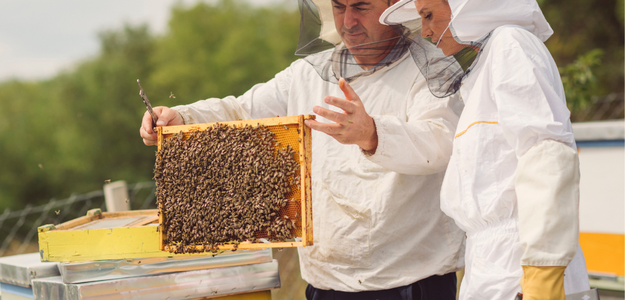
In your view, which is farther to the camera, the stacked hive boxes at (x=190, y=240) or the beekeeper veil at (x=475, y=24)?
the stacked hive boxes at (x=190, y=240)

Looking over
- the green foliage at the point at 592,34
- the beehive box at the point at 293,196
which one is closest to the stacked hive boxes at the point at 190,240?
the beehive box at the point at 293,196

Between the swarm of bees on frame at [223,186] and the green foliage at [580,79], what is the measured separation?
462 centimetres

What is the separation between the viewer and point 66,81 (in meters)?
26.7

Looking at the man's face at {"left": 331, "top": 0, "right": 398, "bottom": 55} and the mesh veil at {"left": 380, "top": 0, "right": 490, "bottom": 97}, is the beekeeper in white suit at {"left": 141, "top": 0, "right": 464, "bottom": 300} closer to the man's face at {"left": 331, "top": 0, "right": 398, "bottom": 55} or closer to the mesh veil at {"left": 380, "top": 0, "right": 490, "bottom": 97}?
the man's face at {"left": 331, "top": 0, "right": 398, "bottom": 55}

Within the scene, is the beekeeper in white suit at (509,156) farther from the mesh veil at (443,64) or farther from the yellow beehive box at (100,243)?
the yellow beehive box at (100,243)

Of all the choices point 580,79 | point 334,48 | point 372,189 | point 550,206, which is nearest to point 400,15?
point 334,48

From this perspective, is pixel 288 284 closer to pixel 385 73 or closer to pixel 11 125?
pixel 385 73

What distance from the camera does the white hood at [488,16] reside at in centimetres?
160

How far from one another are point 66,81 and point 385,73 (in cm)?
2898

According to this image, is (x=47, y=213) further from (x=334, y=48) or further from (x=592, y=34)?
(x=592, y=34)

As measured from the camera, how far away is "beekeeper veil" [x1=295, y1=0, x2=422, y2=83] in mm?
2215

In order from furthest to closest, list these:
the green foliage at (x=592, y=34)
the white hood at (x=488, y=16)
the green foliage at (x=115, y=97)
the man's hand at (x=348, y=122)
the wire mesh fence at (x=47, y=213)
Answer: the green foliage at (x=115, y=97)
the green foliage at (x=592, y=34)
the wire mesh fence at (x=47, y=213)
the man's hand at (x=348, y=122)
the white hood at (x=488, y=16)

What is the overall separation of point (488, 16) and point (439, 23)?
8.9 inches

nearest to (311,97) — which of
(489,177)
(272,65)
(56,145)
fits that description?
(489,177)
